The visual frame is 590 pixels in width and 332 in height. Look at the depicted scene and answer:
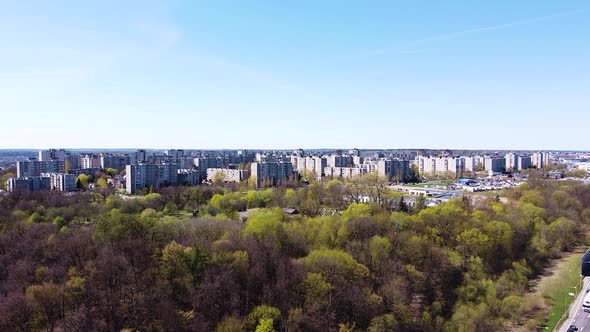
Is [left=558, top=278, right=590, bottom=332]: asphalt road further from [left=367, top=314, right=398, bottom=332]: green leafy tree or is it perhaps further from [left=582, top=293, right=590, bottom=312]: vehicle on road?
[left=367, top=314, right=398, bottom=332]: green leafy tree

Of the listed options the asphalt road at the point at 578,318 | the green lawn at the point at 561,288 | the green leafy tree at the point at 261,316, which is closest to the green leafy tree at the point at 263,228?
the green leafy tree at the point at 261,316

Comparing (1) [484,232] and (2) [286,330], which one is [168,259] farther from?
(1) [484,232]

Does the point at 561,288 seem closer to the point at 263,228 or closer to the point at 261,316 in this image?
the point at 263,228

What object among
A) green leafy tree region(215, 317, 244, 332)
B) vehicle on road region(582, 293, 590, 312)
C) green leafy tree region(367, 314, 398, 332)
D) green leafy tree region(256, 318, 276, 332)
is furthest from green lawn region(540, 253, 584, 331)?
green leafy tree region(215, 317, 244, 332)

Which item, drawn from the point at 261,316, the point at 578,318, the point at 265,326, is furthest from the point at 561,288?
the point at 265,326

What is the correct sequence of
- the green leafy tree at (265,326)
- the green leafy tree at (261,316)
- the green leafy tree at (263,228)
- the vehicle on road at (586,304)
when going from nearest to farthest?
1. the green leafy tree at (265,326)
2. the green leafy tree at (261,316)
3. the vehicle on road at (586,304)
4. the green leafy tree at (263,228)

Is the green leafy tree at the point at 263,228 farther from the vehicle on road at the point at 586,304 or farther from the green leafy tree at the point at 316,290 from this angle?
the vehicle on road at the point at 586,304

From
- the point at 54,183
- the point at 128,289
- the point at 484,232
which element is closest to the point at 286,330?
the point at 128,289

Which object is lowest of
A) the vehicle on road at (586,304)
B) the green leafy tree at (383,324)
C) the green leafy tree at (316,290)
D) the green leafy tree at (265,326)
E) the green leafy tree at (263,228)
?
the vehicle on road at (586,304)

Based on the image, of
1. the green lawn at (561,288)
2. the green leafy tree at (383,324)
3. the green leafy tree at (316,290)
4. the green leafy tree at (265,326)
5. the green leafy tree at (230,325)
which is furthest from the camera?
the green lawn at (561,288)
